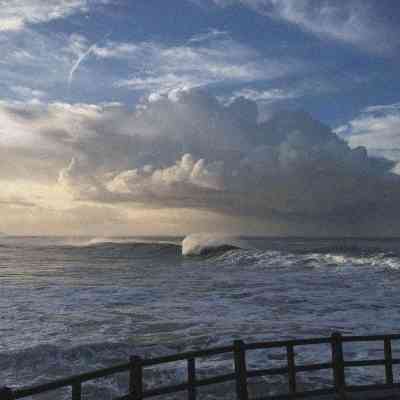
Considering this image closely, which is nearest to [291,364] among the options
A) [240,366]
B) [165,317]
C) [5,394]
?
[240,366]

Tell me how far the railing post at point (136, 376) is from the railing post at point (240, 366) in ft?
4.92

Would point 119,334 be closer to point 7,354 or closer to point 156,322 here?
point 156,322

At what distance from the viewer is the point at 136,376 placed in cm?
625

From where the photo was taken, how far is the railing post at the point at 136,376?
620 centimetres

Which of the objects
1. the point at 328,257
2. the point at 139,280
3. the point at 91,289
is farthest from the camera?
the point at 328,257

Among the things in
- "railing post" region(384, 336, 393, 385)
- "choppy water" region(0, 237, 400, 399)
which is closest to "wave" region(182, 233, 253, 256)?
"choppy water" region(0, 237, 400, 399)

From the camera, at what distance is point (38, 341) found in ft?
48.3

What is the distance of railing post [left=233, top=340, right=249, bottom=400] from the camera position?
22.3 ft

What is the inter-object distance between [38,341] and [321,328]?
10.1 meters

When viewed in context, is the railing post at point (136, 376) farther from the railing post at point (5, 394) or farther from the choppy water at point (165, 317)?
the choppy water at point (165, 317)

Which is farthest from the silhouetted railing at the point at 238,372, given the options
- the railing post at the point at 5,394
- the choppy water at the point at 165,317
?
the choppy water at the point at 165,317

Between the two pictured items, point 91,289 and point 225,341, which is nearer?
point 225,341

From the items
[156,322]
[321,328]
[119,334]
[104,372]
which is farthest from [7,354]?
[321,328]

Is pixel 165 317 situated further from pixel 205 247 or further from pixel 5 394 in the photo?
pixel 205 247
